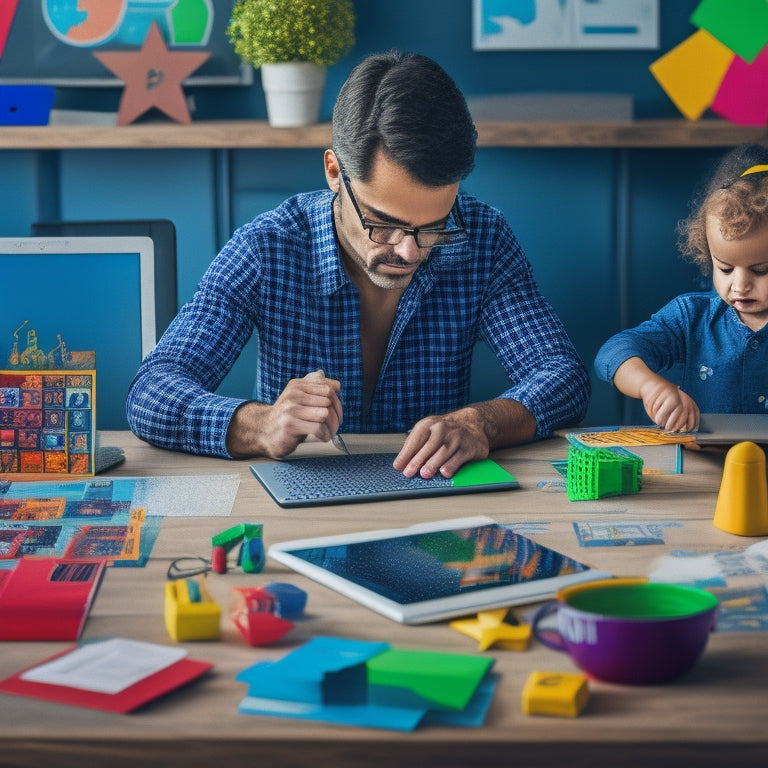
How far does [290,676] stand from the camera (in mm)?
782

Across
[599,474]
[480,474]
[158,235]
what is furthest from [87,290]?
[599,474]

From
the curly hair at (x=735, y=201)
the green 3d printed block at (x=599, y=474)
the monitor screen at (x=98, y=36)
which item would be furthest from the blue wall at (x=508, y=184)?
the green 3d printed block at (x=599, y=474)

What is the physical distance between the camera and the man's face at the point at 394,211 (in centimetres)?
160

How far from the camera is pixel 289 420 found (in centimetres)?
146

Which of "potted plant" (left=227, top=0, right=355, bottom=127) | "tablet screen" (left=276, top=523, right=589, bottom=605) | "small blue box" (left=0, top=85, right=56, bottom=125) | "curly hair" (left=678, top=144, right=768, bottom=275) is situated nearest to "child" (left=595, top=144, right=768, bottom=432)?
"curly hair" (left=678, top=144, right=768, bottom=275)

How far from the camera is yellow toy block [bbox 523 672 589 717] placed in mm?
757

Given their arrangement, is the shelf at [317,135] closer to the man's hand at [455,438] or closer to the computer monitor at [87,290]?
the computer monitor at [87,290]

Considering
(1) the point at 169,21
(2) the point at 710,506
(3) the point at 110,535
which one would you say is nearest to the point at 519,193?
(1) the point at 169,21

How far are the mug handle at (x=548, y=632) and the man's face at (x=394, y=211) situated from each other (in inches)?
32.4

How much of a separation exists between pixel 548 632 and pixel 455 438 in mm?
575

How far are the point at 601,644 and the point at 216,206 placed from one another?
2.00 metres

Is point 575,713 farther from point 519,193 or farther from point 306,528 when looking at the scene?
point 519,193

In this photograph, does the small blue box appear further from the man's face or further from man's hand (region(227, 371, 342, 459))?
man's hand (region(227, 371, 342, 459))

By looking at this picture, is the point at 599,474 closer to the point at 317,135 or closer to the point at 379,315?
the point at 379,315
